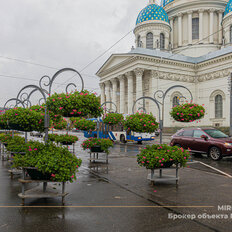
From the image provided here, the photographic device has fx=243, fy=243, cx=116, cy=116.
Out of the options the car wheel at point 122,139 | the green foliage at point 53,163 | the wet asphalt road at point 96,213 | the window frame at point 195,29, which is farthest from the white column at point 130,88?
the green foliage at point 53,163

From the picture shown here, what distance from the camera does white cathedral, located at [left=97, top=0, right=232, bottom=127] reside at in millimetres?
47156

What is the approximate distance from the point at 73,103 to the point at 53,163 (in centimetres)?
222

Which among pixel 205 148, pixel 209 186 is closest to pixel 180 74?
pixel 205 148

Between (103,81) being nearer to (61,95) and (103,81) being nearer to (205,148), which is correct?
(205,148)

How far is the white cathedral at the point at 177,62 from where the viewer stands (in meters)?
47.2

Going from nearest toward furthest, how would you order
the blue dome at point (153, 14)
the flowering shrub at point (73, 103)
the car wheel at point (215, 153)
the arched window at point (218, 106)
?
1. the flowering shrub at point (73, 103)
2. the car wheel at point (215, 153)
3. the arched window at point (218, 106)
4. the blue dome at point (153, 14)

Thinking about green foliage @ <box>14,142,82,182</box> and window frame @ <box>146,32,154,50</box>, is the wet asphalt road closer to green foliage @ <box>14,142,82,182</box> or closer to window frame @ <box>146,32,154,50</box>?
green foliage @ <box>14,142,82,182</box>

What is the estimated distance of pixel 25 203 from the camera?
5.84 metres

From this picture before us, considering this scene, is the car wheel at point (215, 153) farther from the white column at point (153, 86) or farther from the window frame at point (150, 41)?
the window frame at point (150, 41)

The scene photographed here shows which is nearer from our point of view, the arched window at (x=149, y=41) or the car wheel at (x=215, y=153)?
the car wheel at (x=215, y=153)

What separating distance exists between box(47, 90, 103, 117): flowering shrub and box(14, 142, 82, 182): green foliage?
5.04 ft

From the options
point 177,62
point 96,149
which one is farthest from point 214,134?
point 177,62

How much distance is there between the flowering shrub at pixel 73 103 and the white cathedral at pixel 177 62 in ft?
126

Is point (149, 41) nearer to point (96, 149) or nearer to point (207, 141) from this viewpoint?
point (207, 141)
